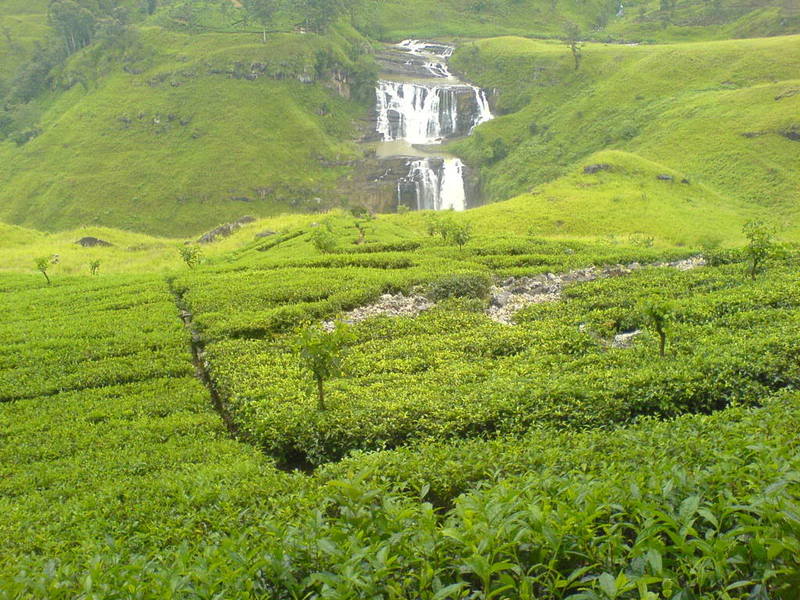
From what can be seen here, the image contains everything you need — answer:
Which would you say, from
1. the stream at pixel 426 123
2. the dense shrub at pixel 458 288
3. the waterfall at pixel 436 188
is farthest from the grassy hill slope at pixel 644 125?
the dense shrub at pixel 458 288

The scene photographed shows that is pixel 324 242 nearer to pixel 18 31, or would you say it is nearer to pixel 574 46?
pixel 574 46

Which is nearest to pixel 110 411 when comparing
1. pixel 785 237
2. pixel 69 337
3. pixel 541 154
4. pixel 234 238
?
pixel 69 337

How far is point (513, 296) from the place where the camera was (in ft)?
70.2

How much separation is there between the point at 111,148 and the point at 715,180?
74273 millimetres

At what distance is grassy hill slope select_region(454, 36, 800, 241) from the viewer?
4700cm

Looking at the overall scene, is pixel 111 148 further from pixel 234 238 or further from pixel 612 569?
pixel 612 569

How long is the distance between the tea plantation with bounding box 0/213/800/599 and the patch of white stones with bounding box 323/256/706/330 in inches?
12.7

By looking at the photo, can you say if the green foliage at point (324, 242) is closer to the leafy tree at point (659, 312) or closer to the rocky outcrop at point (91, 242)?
the leafy tree at point (659, 312)

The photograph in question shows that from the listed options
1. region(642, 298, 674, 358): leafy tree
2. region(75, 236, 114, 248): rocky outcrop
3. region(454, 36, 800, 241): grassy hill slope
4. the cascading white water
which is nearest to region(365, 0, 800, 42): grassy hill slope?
region(454, 36, 800, 241): grassy hill slope

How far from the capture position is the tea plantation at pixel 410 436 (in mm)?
4430

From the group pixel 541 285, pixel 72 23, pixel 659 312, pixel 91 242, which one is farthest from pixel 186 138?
pixel 659 312

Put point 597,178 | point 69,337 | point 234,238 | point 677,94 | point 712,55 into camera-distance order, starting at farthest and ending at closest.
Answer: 1. point 712,55
2. point 677,94
3. point 597,178
4. point 234,238
5. point 69,337

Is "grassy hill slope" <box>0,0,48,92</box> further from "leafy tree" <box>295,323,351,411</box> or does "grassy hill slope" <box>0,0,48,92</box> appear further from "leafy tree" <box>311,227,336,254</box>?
"leafy tree" <box>295,323,351,411</box>

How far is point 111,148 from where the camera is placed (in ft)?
255
